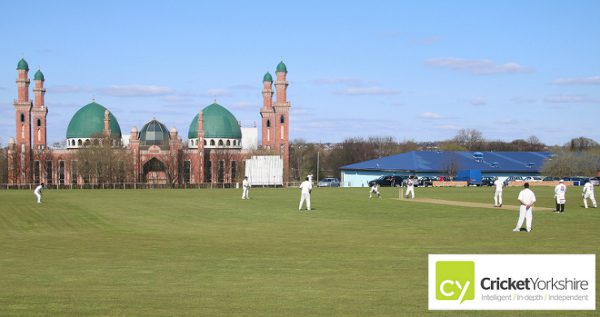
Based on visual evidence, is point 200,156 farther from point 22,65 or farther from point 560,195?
point 560,195

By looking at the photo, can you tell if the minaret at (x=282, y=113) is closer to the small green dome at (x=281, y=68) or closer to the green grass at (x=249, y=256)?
the small green dome at (x=281, y=68)

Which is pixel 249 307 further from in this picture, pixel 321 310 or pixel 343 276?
pixel 343 276

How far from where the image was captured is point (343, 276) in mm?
17562

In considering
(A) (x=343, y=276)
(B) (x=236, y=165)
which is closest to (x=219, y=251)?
(A) (x=343, y=276)

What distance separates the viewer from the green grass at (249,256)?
14008 mm

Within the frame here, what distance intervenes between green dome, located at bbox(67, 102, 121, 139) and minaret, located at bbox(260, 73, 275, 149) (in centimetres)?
2288

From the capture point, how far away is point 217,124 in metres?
131

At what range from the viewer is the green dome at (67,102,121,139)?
418 feet

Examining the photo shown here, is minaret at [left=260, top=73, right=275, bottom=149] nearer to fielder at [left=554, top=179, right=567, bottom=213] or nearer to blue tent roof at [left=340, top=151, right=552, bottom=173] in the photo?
blue tent roof at [left=340, top=151, right=552, bottom=173]

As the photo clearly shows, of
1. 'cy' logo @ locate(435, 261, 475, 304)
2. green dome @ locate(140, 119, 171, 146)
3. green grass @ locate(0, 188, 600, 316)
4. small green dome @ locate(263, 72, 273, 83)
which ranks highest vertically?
small green dome @ locate(263, 72, 273, 83)

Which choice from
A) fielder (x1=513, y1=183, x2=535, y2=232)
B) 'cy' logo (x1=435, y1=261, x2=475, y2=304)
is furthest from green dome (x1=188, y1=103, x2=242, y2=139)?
'cy' logo (x1=435, y1=261, x2=475, y2=304)

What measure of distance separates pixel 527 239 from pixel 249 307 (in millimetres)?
14161

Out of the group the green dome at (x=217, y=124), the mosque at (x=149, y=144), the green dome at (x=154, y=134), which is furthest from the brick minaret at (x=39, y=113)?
the green dome at (x=217, y=124)

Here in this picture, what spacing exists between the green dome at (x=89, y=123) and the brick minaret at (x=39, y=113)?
480cm
